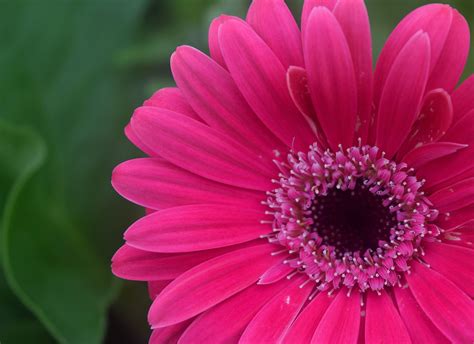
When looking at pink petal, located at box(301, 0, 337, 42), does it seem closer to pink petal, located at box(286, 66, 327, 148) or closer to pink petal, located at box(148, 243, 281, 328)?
pink petal, located at box(286, 66, 327, 148)

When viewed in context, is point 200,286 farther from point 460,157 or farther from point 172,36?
point 172,36

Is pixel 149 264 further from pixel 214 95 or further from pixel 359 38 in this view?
pixel 359 38

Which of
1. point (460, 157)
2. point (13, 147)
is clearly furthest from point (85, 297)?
point (460, 157)

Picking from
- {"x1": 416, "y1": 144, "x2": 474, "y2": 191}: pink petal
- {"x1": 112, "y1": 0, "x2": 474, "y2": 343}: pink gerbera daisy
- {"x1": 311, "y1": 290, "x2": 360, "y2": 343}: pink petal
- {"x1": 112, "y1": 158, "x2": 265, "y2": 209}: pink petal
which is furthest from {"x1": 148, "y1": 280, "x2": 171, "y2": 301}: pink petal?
{"x1": 416, "y1": 144, "x2": 474, "y2": 191}: pink petal

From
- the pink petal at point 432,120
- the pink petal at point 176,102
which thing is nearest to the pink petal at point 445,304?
Result: the pink petal at point 432,120

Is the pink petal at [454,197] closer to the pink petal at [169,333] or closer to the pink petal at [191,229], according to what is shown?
the pink petal at [191,229]
